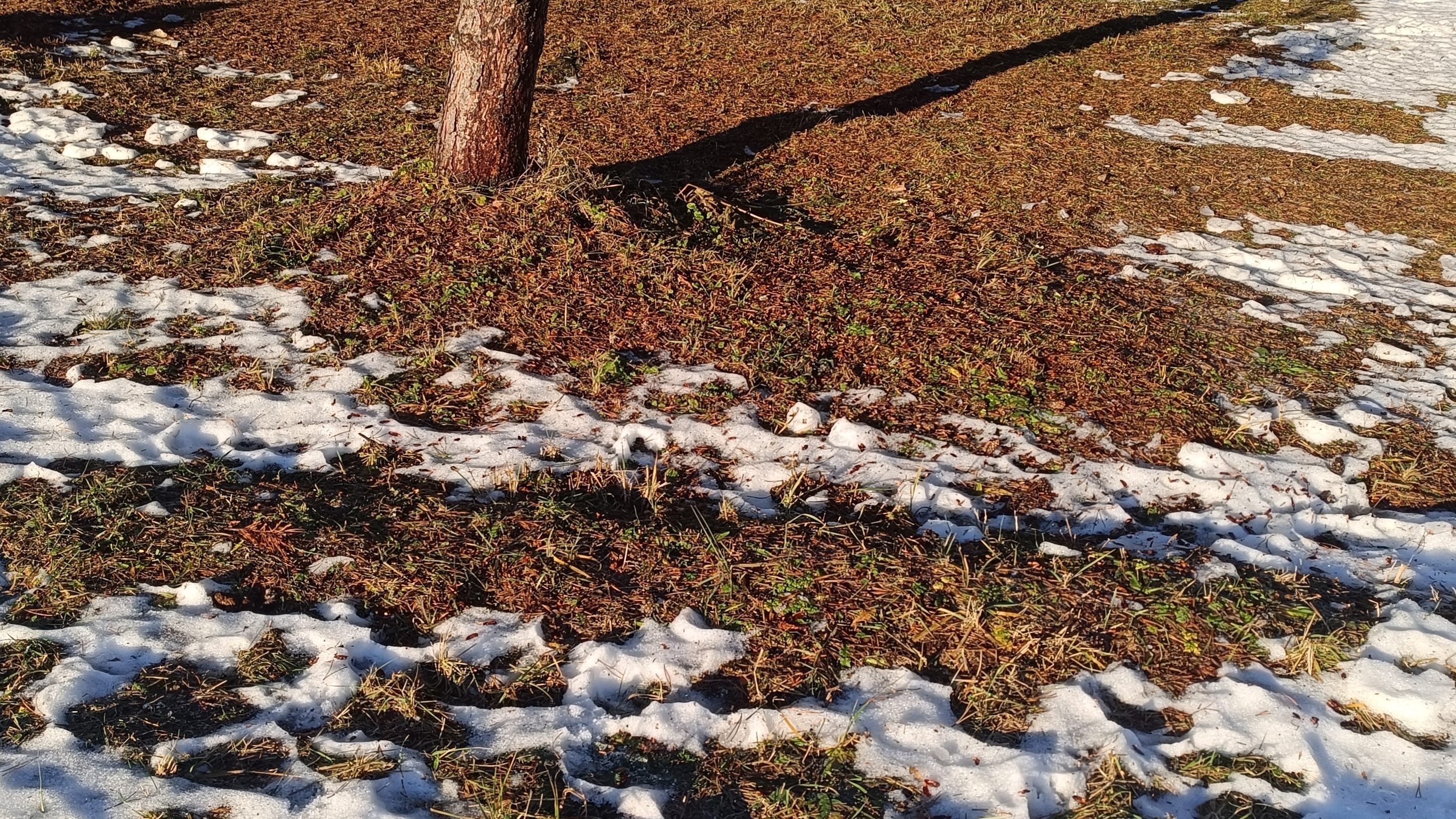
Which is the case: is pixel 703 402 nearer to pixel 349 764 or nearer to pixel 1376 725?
pixel 349 764

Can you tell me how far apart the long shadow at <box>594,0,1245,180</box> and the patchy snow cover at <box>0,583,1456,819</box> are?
12.6ft

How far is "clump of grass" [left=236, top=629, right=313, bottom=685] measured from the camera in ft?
9.54

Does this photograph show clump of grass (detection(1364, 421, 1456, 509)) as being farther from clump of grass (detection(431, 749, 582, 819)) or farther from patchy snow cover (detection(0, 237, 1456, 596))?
clump of grass (detection(431, 749, 582, 819))

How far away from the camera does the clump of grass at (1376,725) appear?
9.32ft

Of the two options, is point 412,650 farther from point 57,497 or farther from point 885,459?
point 885,459

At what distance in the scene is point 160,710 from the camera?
109 inches

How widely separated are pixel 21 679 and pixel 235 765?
0.75m

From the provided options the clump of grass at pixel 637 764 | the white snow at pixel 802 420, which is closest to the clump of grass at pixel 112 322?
the white snow at pixel 802 420

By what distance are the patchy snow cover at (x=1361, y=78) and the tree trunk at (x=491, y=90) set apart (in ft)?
15.0

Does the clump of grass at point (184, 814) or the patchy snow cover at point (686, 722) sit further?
the patchy snow cover at point (686, 722)

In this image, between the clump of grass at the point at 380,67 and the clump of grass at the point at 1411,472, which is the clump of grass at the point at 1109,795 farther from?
the clump of grass at the point at 380,67

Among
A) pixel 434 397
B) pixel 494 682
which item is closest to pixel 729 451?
pixel 434 397

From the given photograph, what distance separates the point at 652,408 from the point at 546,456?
1.85 ft

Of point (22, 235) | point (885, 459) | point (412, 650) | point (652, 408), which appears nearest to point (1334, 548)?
point (885, 459)
